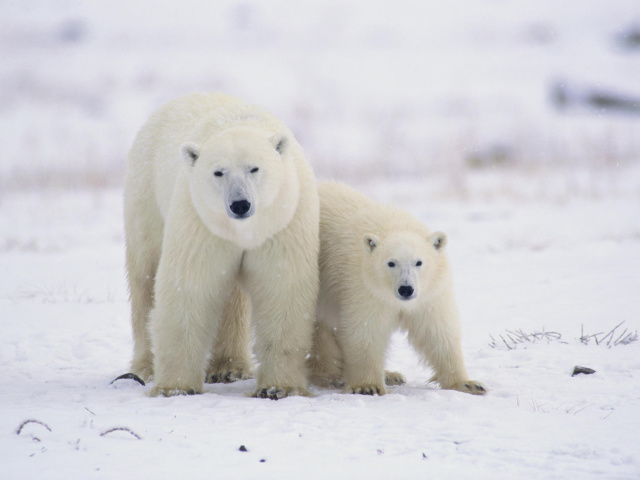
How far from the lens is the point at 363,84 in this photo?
21281mm

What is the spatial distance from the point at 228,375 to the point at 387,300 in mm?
1371

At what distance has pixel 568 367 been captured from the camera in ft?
14.8

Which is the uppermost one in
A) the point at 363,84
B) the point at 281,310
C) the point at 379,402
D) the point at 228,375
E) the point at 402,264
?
the point at 363,84

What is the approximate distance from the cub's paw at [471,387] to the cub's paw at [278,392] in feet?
2.94

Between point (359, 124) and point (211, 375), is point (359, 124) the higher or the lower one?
the higher one

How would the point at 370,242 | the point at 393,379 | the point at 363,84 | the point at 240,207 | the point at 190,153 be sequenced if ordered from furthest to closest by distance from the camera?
the point at 363,84 → the point at 393,379 → the point at 370,242 → the point at 190,153 → the point at 240,207

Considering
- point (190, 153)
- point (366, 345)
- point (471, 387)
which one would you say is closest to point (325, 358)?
point (366, 345)

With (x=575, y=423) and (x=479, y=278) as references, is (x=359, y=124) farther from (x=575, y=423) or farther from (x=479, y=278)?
(x=575, y=423)

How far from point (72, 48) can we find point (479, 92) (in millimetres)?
13108

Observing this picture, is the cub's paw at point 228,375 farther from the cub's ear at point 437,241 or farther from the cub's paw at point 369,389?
the cub's ear at point 437,241

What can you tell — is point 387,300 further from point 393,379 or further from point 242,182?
point 242,182

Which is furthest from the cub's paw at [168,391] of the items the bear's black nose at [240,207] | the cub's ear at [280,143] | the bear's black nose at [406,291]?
the cub's ear at [280,143]

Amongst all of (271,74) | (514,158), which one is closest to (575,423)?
(514,158)

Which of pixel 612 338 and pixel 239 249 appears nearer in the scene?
pixel 239 249
